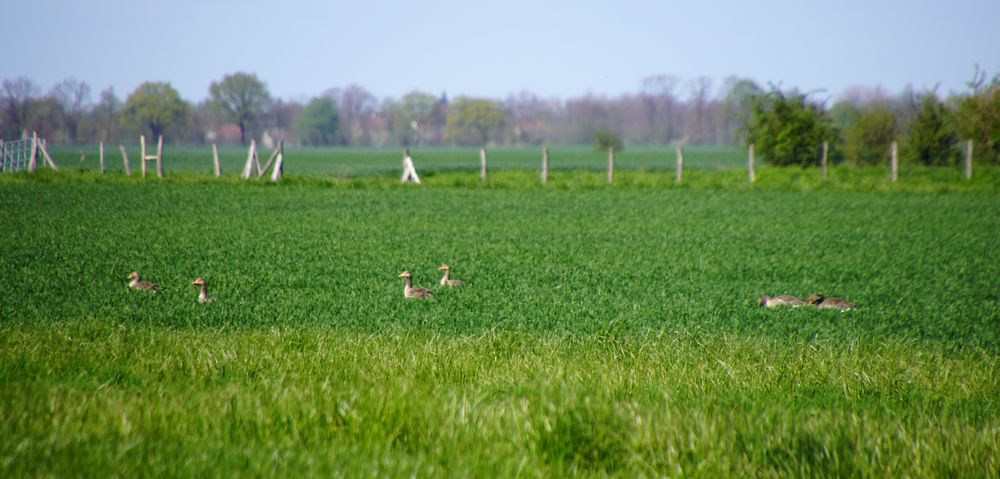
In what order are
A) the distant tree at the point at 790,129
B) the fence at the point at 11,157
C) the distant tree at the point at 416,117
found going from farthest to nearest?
the distant tree at the point at 416,117
the distant tree at the point at 790,129
the fence at the point at 11,157

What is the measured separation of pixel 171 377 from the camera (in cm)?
608

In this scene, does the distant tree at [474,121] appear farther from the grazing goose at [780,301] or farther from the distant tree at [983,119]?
the grazing goose at [780,301]

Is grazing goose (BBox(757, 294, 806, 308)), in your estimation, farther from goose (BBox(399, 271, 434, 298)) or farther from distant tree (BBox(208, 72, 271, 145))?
distant tree (BBox(208, 72, 271, 145))

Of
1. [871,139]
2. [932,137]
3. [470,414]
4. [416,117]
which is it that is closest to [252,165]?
[470,414]

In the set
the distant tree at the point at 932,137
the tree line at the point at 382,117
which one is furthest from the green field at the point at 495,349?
the tree line at the point at 382,117

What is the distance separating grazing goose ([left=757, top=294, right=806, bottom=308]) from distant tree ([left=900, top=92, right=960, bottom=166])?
4068 cm

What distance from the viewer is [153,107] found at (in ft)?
442

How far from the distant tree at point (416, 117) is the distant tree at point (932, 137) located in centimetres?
13034

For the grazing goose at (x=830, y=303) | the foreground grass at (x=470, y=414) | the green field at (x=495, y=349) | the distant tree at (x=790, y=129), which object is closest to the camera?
the foreground grass at (x=470, y=414)

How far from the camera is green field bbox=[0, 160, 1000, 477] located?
4.31 m

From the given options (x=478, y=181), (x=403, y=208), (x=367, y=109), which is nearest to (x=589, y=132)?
(x=367, y=109)

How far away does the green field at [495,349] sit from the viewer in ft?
14.1

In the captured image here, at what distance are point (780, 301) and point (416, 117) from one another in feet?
537

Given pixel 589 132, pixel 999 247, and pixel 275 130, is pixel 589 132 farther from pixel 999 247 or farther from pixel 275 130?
pixel 999 247
